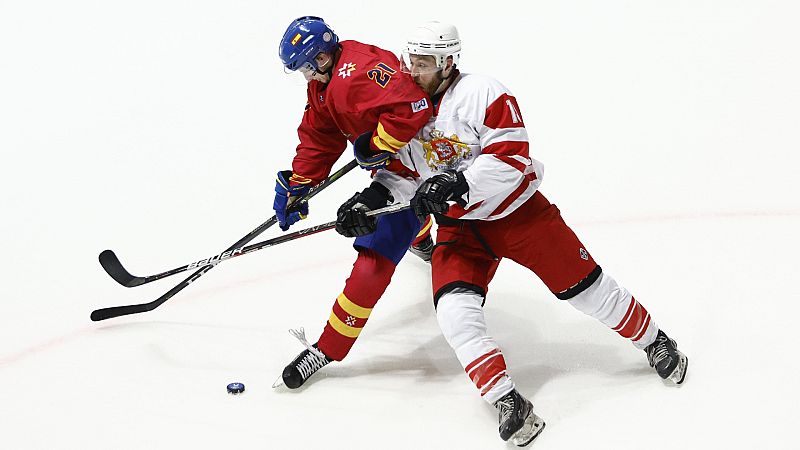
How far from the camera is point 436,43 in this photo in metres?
2.65

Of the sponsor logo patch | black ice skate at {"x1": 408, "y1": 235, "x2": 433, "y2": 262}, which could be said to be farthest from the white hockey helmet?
black ice skate at {"x1": 408, "y1": 235, "x2": 433, "y2": 262}

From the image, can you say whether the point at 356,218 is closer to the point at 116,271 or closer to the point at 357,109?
the point at 357,109

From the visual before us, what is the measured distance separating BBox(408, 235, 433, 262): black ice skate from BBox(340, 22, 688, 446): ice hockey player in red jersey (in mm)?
1060

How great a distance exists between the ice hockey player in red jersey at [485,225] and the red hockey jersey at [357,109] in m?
0.07

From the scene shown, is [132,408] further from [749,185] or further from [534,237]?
[749,185]

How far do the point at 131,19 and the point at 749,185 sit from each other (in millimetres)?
3615

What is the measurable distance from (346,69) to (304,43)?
0.51ft

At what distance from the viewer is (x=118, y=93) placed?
17.4ft

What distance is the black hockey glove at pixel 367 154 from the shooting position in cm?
292

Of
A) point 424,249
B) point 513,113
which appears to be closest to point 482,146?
point 513,113

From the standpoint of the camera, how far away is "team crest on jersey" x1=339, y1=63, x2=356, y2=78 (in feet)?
9.85

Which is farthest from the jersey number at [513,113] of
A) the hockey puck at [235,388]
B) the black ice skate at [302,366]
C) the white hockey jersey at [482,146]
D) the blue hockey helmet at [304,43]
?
the hockey puck at [235,388]

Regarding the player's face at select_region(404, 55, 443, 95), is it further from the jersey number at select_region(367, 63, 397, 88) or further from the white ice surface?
the white ice surface

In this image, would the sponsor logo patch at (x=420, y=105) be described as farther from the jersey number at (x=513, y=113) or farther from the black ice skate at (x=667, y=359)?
the black ice skate at (x=667, y=359)
